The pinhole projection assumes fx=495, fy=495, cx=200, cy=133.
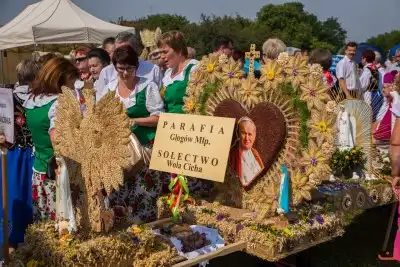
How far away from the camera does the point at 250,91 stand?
3088 mm

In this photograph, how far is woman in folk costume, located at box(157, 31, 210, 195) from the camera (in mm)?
3842

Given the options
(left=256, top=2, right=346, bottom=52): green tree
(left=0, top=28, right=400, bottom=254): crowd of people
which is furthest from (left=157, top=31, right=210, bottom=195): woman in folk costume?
(left=256, top=2, right=346, bottom=52): green tree

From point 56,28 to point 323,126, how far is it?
28.2 feet

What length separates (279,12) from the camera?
57.8 meters

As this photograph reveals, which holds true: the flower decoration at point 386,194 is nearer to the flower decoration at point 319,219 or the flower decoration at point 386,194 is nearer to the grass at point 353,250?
the grass at point 353,250

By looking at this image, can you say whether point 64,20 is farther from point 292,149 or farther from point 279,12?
point 279,12

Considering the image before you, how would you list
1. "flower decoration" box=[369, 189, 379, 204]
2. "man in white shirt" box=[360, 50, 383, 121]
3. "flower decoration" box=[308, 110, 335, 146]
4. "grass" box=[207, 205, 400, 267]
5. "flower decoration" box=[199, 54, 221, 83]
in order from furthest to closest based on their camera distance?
"man in white shirt" box=[360, 50, 383, 121] < "grass" box=[207, 205, 400, 267] < "flower decoration" box=[369, 189, 379, 204] < "flower decoration" box=[199, 54, 221, 83] < "flower decoration" box=[308, 110, 335, 146]

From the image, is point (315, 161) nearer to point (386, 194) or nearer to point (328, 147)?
point (328, 147)

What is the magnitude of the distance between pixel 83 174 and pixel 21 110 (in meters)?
1.66

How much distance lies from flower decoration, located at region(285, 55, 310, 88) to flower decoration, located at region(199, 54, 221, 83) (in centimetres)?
54

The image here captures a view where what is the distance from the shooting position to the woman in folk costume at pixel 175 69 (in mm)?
3842

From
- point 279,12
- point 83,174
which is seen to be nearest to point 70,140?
point 83,174

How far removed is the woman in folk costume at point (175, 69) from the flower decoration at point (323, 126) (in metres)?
1.20

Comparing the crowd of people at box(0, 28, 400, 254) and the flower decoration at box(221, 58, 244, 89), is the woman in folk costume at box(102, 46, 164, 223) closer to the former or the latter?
the crowd of people at box(0, 28, 400, 254)
